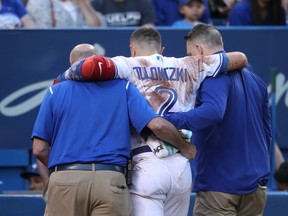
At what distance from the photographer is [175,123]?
19.8 ft

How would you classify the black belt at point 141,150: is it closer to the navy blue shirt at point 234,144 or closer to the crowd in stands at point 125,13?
the navy blue shirt at point 234,144

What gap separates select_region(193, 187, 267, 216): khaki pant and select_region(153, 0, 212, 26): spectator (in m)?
4.54

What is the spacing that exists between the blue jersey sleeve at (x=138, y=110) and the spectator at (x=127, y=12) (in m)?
4.45

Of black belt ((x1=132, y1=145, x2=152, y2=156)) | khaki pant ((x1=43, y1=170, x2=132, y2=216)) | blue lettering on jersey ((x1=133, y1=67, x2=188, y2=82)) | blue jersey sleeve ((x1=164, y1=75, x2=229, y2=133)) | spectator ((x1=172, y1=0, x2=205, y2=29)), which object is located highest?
blue lettering on jersey ((x1=133, y1=67, x2=188, y2=82))

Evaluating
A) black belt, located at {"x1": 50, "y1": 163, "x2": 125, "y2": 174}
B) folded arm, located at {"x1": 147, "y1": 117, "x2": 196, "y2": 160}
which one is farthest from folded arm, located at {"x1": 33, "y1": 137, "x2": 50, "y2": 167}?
folded arm, located at {"x1": 147, "y1": 117, "x2": 196, "y2": 160}

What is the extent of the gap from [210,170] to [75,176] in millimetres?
1064

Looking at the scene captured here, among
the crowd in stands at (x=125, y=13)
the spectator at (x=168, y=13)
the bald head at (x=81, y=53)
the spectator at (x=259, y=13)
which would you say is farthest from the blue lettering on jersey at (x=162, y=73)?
the spectator at (x=168, y=13)

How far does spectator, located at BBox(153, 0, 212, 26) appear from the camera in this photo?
10.8 metres

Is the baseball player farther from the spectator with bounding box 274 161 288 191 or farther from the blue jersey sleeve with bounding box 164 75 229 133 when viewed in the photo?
the spectator with bounding box 274 161 288 191

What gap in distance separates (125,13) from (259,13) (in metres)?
1.55

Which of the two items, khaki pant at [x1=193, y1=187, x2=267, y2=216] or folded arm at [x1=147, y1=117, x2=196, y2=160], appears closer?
folded arm at [x1=147, y1=117, x2=196, y2=160]

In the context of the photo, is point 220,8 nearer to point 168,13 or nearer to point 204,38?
point 168,13

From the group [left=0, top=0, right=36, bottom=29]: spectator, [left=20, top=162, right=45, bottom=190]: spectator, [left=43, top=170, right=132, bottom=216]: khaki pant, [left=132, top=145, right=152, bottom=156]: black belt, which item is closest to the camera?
[left=43, top=170, right=132, bottom=216]: khaki pant

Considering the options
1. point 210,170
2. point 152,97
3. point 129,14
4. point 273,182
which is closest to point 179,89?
point 152,97
